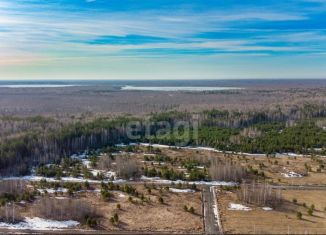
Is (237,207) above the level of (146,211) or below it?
above

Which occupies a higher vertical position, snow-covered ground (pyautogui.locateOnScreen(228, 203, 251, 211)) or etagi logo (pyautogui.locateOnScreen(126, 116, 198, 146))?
etagi logo (pyautogui.locateOnScreen(126, 116, 198, 146))

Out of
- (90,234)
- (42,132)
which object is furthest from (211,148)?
(90,234)

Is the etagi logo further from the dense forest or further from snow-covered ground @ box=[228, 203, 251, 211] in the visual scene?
snow-covered ground @ box=[228, 203, 251, 211]

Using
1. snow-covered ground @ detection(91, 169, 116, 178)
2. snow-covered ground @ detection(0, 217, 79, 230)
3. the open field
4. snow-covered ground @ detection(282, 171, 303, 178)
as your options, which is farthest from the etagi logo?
snow-covered ground @ detection(0, 217, 79, 230)

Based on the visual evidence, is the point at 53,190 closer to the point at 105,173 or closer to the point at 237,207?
the point at 105,173

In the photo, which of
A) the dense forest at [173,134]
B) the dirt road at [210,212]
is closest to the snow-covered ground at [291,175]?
the dirt road at [210,212]

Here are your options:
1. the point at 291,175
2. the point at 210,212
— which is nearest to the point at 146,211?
the point at 210,212
